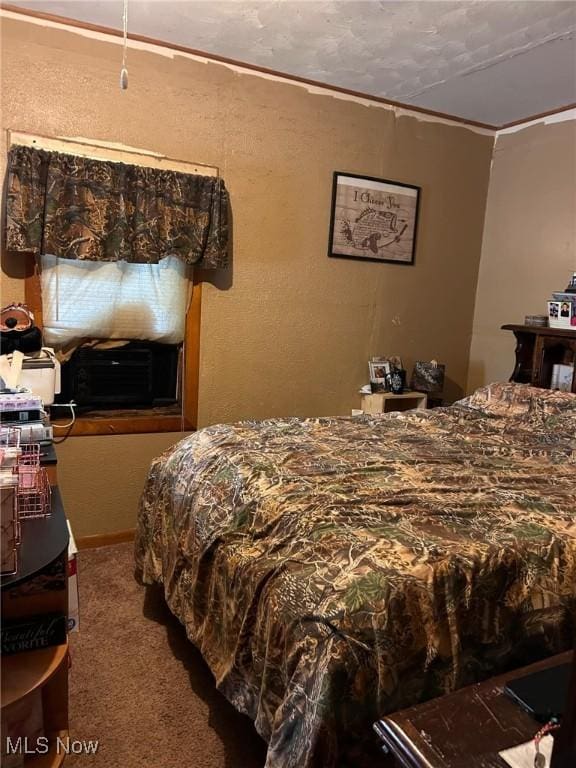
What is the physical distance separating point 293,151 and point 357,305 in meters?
1.02

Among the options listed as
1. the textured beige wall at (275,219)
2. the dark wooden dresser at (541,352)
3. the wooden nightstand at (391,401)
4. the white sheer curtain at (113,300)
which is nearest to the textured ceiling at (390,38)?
the textured beige wall at (275,219)

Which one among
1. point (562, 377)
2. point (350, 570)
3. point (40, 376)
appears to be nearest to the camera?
point (350, 570)

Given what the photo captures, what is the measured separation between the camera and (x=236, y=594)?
162 centimetres

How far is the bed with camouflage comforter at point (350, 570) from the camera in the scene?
4.17ft

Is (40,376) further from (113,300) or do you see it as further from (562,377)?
(562,377)

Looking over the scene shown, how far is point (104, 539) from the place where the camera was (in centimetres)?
304

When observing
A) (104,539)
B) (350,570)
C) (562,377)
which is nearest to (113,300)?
(104,539)

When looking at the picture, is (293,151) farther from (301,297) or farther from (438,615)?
(438,615)

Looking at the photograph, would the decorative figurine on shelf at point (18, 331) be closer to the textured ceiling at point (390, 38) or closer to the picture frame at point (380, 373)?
the textured ceiling at point (390, 38)

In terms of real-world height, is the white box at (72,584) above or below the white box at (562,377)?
below

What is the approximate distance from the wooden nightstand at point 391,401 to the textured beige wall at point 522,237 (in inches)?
25.3

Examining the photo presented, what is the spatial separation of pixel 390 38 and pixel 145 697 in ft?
9.71

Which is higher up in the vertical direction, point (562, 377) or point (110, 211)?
point (110, 211)

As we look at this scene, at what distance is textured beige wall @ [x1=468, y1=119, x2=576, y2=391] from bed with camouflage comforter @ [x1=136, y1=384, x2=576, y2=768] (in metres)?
1.53
